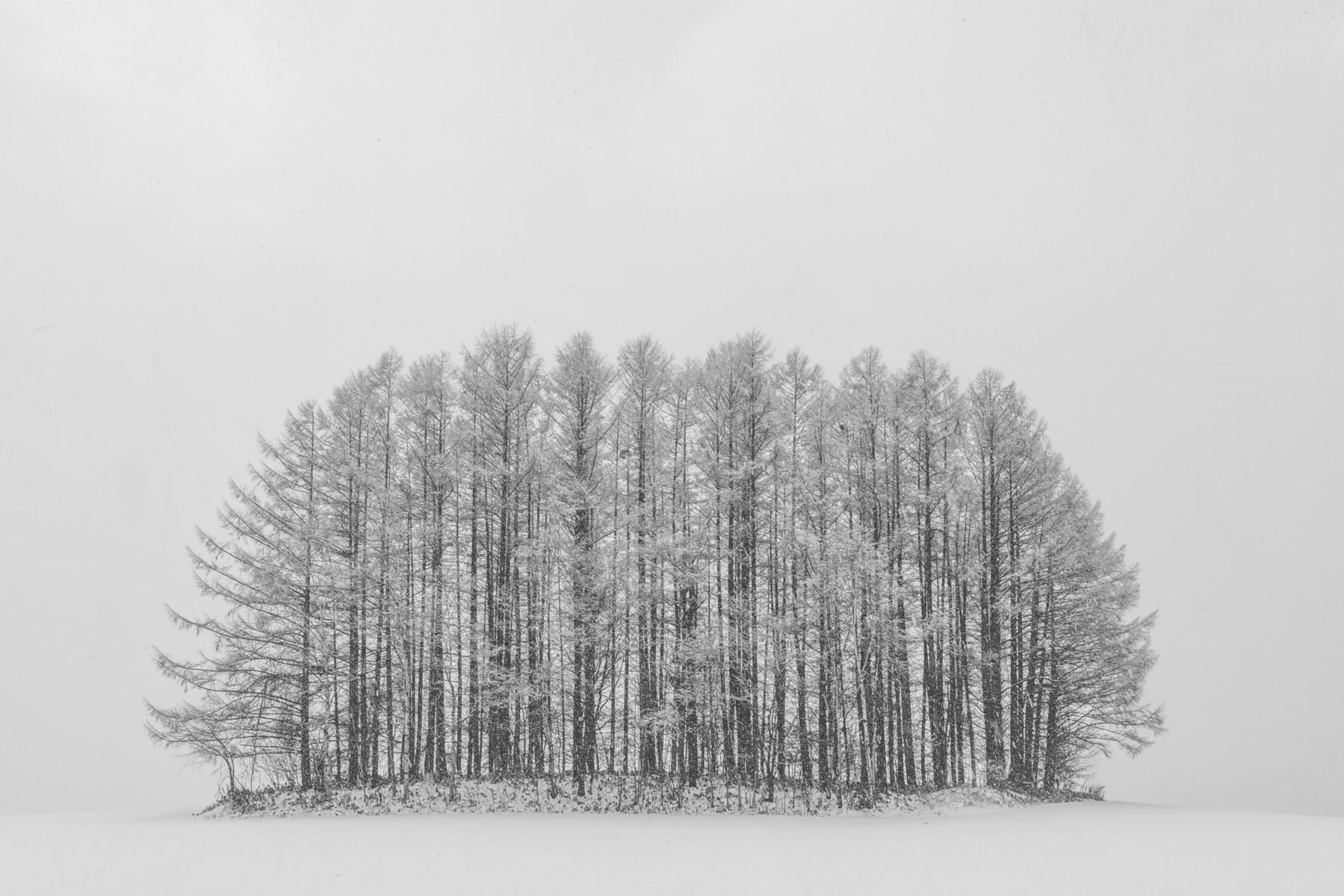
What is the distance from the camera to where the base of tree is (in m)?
19.1

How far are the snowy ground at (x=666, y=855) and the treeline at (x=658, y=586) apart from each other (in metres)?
3.43

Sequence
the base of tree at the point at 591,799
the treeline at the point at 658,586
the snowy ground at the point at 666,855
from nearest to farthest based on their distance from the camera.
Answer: the snowy ground at the point at 666,855
the base of tree at the point at 591,799
the treeline at the point at 658,586

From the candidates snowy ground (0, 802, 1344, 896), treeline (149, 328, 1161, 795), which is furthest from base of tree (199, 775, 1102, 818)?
snowy ground (0, 802, 1344, 896)

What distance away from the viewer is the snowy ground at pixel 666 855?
9.99 meters

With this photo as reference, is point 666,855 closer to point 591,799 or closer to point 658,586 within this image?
point 591,799

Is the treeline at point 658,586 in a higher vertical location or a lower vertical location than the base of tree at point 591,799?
higher

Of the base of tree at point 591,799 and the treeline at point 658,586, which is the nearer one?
the base of tree at point 591,799

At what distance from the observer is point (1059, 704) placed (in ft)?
81.1

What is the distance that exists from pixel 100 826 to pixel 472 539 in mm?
10094

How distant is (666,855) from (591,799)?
26.7 feet

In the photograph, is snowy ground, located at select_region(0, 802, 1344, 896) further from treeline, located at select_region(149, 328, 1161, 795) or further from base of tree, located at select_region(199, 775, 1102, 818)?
treeline, located at select_region(149, 328, 1161, 795)

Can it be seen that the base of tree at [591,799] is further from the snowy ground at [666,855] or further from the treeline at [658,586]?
the snowy ground at [666,855]

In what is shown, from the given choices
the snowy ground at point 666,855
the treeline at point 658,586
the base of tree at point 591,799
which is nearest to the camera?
the snowy ground at point 666,855

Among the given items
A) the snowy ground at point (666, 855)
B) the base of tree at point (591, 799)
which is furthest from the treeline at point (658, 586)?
the snowy ground at point (666, 855)
